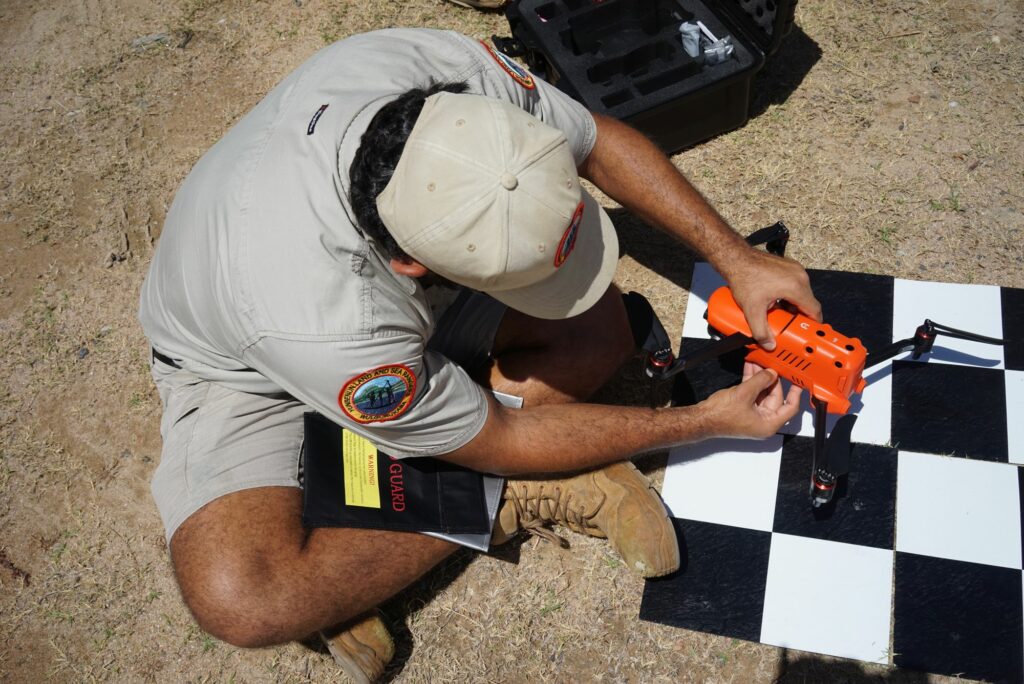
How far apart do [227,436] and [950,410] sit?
142 cm

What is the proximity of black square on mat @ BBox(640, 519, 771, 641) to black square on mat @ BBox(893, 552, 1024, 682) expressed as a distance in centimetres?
→ 25

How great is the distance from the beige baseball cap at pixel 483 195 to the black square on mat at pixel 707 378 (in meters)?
0.65

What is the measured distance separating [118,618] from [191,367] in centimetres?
66

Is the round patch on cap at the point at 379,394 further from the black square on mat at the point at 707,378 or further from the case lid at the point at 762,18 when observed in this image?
the case lid at the point at 762,18

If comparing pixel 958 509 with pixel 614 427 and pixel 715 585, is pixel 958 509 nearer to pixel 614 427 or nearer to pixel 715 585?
pixel 715 585

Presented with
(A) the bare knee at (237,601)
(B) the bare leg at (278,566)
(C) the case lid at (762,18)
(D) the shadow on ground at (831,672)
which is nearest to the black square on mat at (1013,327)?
(D) the shadow on ground at (831,672)

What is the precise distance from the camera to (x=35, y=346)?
221 centimetres

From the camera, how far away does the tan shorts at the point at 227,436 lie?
1525 millimetres

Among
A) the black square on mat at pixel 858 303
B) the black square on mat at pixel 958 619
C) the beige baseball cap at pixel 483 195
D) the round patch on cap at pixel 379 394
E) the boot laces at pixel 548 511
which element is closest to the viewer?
the beige baseball cap at pixel 483 195

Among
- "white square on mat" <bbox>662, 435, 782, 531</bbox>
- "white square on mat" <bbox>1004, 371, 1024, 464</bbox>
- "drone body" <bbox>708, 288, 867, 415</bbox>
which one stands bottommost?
"white square on mat" <bbox>662, 435, 782, 531</bbox>

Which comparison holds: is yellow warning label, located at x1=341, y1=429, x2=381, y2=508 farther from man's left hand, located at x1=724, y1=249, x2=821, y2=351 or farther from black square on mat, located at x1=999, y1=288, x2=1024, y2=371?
black square on mat, located at x1=999, y1=288, x2=1024, y2=371

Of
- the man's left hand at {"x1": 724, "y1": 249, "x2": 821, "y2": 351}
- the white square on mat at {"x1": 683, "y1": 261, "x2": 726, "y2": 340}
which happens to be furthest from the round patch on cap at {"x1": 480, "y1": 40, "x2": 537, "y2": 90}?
the white square on mat at {"x1": 683, "y1": 261, "x2": 726, "y2": 340}

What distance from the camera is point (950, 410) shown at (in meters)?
1.63

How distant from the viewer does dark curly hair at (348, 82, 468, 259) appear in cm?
123
